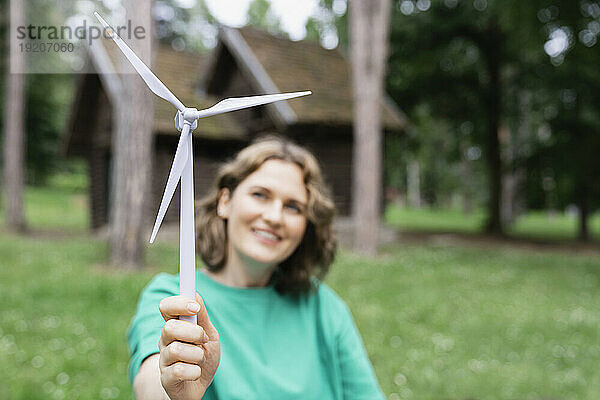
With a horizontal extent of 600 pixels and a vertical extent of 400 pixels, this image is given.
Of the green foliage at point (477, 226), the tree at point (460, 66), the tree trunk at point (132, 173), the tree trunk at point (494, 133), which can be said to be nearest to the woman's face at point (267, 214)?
the tree trunk at point (132, 173)

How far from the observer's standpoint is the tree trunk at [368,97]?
1166cm

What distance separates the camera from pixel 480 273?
10.2 meters

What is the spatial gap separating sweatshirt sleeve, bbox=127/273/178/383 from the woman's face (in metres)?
0.29

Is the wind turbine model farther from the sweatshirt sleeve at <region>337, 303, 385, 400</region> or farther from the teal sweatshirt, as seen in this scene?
the sweatshirt sleeve at <region>337, 303, 385, 400</region>

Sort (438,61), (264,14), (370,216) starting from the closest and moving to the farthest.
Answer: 1. (370,216)
2. (438,61)
3. (264,14)

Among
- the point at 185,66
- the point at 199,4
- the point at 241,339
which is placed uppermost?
the point at 199,4

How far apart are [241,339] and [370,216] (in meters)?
10.0

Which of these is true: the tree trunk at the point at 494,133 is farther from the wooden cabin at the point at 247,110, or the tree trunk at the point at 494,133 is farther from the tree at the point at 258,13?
the tree at the point at 258,13

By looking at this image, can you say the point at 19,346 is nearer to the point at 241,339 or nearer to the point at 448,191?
the point at 241,339

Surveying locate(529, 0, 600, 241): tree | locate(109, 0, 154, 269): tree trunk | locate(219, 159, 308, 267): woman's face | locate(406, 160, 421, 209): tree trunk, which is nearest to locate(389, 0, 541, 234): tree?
locate(529, 0, 600, 241): tree

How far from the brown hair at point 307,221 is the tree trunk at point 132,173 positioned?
23.2ft

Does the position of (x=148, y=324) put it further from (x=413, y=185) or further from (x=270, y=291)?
(x=413, y=185)

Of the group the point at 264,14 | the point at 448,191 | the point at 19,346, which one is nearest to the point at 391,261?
the point at 19,346

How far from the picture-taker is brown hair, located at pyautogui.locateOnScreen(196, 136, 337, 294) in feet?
7.36
